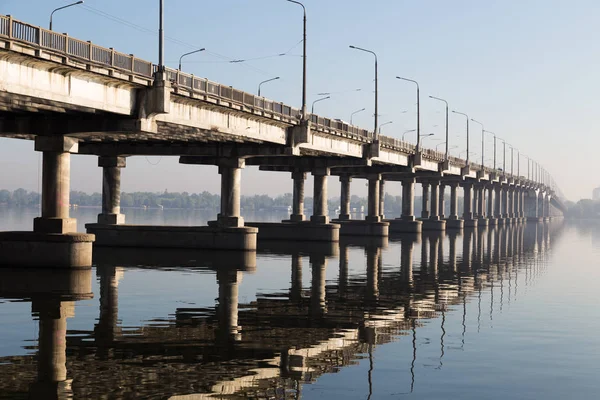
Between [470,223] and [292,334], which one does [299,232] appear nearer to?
[292,334]

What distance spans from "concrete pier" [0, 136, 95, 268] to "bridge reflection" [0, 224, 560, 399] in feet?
5.22

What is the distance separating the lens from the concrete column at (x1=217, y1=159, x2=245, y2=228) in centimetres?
6881

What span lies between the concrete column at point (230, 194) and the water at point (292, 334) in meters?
17.0

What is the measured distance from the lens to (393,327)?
28094 mm

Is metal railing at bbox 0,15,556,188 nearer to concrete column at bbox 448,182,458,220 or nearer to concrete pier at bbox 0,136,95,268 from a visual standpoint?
concrete pier at bbox 0,136,95,268

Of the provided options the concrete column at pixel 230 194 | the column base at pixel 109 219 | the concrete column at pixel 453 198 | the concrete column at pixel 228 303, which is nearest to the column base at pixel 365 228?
the concrete column at pixel 230 194

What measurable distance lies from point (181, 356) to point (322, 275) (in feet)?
89.9

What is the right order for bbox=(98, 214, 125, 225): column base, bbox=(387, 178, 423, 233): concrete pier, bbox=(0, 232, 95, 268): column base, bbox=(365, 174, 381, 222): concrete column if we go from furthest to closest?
1. bbox=(387, 178, 423, 233): concrete pier
2. bbox=(365, 174, 381, 222): concrete column
3. bbox=(98, 214, 125, 225): column base
4. bbox=(0, 232, 95, 268): column base

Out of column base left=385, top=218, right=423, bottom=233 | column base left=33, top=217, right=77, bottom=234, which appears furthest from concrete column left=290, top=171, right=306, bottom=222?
column base left=33, top=217, right=77, bottom=234

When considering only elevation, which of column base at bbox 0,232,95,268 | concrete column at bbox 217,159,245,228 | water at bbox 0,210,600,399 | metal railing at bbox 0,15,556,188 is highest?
metal railing at bbox 0,15,556,188

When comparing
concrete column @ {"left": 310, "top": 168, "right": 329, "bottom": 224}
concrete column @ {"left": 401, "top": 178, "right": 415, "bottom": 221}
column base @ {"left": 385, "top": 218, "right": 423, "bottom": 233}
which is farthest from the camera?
concrete column @ {"left": 401, "top": 178, "right": 415, "bottom": 221}

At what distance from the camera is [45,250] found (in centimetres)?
4656

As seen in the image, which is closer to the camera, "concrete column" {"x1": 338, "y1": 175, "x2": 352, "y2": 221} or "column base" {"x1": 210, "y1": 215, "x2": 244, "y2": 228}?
"column base" {"x1": 210, "y1": 215, "x2": 244, "y2": 228}

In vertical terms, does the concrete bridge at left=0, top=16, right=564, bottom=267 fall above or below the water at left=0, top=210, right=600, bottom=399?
above
